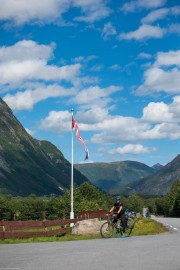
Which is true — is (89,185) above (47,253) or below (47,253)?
above

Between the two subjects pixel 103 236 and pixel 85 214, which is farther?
pixel 85 214

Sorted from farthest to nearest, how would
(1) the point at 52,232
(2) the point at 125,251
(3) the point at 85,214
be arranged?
1. (3) the point at 85,214
2. (1) the point at 52,232
3. (2) the point at 125,251

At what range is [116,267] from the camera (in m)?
11.2

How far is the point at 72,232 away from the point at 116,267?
14.6 m

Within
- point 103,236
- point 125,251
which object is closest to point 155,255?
point 125,251

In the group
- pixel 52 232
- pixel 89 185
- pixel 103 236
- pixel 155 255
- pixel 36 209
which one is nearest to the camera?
pixel 155 255

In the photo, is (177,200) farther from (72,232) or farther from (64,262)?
(64,262)

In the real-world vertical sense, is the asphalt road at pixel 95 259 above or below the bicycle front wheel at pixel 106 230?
below

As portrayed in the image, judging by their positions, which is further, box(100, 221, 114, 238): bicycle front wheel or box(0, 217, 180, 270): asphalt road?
box(100, 221, 114, 238): bicycle front wheel

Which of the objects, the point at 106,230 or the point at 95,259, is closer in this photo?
the point at 95,259

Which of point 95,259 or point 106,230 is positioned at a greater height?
point 106,230

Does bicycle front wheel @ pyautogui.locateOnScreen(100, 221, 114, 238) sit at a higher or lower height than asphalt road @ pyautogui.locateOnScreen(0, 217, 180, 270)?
higher

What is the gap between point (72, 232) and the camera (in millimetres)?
25578

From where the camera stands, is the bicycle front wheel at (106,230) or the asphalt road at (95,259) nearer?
the asphalt road at (95,259)
